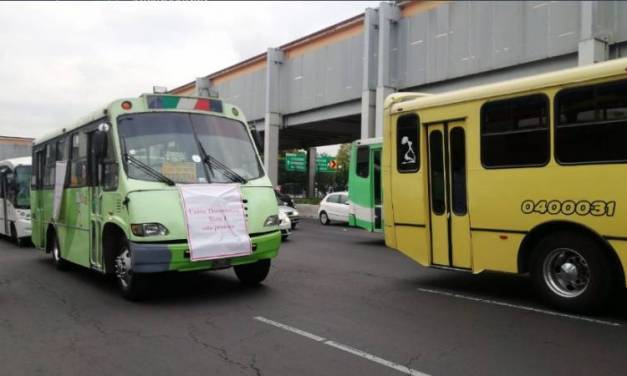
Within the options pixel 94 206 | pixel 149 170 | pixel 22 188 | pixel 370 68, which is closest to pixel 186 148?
pixel 149 170

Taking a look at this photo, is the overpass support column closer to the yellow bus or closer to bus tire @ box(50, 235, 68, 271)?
the yellow bus

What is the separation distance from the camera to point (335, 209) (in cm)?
2455

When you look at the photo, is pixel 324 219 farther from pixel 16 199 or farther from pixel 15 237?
pixel 16 199

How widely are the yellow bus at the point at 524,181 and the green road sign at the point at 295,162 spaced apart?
4032 cm

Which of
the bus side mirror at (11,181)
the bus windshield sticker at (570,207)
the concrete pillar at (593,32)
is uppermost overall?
the concrete pillar at (593,32)

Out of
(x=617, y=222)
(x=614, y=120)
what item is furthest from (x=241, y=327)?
(x=614, y=120)

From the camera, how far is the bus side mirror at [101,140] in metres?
7.90

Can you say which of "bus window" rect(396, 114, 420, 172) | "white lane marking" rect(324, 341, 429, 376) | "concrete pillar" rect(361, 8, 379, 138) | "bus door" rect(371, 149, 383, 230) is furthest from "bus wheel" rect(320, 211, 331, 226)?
"white lane marking" rect(324, 341, 429, 376)

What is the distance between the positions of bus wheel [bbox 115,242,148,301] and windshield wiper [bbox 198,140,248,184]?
1616 millimetres

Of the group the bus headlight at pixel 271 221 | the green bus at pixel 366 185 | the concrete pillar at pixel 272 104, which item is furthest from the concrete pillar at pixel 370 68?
the bus headlight at pixel 271 221

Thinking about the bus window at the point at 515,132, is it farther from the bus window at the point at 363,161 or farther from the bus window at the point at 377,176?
the bus window at the point at 363,161

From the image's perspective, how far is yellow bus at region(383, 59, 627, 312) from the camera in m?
6.42

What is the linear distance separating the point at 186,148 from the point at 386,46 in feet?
61.4

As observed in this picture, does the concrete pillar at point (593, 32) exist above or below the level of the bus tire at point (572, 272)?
above
